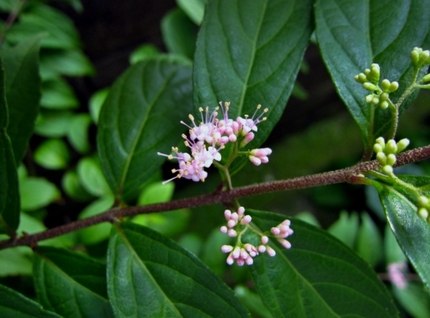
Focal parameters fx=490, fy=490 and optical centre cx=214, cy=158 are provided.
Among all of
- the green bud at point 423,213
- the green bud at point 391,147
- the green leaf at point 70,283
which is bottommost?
the green leaf at point 70,283

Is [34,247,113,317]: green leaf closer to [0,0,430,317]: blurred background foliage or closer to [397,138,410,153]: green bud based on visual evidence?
[0,0,430,317]: blurred background foliage

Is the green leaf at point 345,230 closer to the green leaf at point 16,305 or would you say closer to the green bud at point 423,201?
the green bud at point 423,201

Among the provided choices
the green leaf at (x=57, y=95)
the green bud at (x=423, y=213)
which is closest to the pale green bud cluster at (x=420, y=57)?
the green bud at (x=423, y=213)

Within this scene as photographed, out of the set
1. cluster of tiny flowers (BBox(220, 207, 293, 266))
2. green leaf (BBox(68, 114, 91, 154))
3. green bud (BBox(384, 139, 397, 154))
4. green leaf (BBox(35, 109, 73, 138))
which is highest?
green bud (BBox(384, 139, 397, 154))

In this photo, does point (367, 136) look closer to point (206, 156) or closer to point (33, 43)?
point (206, 156)

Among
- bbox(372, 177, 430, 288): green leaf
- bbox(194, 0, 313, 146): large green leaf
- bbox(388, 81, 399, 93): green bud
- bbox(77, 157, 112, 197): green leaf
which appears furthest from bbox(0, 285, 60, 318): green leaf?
bbox(77, 157, 112, 197): green leaf
